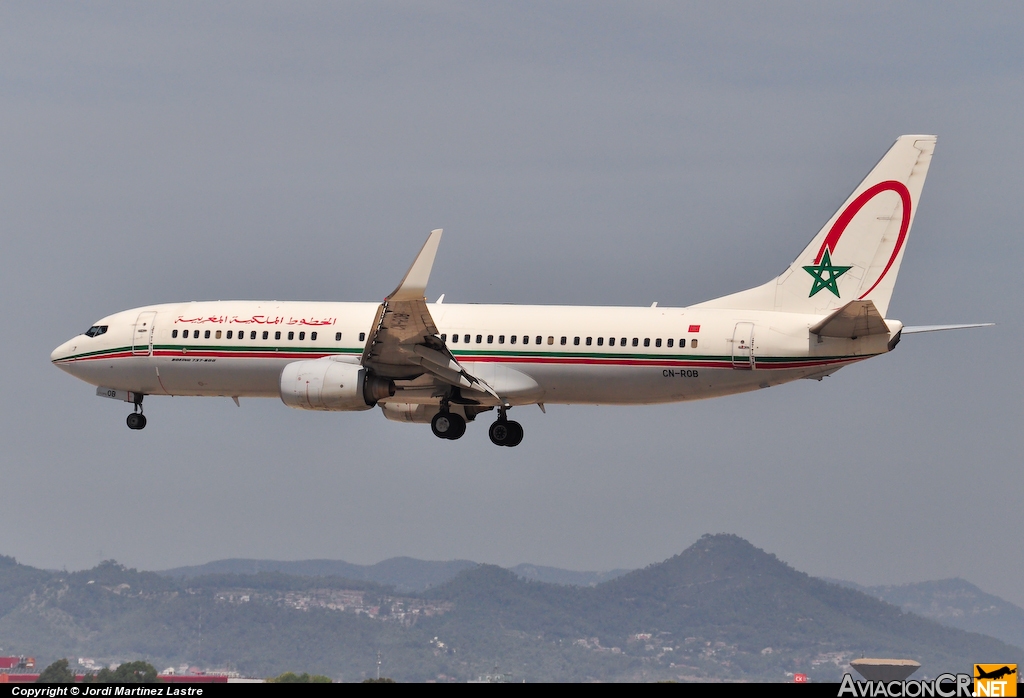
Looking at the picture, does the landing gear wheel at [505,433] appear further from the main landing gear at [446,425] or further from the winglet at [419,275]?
the winglet at [419,275]

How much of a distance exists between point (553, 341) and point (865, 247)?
12.5 metres

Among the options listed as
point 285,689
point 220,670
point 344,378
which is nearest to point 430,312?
point 344,378

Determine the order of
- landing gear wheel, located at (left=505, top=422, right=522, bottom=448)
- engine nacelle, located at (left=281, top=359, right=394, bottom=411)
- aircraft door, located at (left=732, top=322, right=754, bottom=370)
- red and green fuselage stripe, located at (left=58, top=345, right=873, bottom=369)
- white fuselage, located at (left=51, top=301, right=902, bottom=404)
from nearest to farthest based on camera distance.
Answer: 1. red and green fuselage stripe, located at (left=58, top=345, right=873, bottom=369)
2. aircraft door, located at (left=732, top=322, right=754, bottom=370)
3. white fuselage, located at (left=51, top=301, right=902, bottom=404)
4. engine nacelle, located at (left=281, top=359, right=394, bottom=411)
5. landing gear wheel, located at (left=505, top=422, right=522, bottom=448)

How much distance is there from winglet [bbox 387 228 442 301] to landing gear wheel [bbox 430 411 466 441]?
7.42 meters

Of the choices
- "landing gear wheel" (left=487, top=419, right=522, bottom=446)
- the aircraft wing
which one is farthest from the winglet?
"landing gear wheel" (left=487, top=419, right=522, bottom=446)

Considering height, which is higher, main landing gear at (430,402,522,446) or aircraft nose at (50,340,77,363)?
aircraft nose at (50,340,77,363)

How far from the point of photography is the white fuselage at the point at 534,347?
5703 cm

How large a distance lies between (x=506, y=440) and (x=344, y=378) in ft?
25.3

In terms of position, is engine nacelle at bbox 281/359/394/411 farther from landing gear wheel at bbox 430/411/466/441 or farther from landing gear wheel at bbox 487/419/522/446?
landing gear wheel at bbox 487/419/522/446

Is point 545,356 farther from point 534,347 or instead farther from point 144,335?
point 144,335

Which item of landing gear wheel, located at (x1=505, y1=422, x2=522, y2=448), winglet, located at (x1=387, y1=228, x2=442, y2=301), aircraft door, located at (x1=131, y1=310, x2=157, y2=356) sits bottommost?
landing gear wheel, located at (x1=505, y1=422, x2=522, y2=448)

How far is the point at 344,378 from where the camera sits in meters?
57.6

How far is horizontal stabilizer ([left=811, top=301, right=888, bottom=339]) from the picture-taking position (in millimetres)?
53844

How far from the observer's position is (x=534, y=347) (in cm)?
5847
